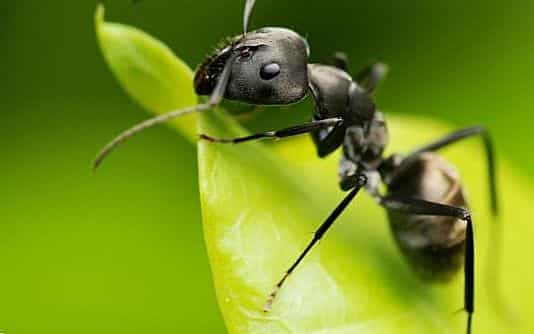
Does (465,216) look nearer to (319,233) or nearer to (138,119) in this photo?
(319,233)

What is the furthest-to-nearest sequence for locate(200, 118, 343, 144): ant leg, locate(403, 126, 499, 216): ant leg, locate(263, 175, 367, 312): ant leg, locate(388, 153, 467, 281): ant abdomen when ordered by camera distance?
locate(403, 126, 499, 216): ant leg
locate(388, 153, 467, 281): ant abdomen
locate(200, 118, 343, 144): ant leg
locate(263, 175, 367, 312): ant leg

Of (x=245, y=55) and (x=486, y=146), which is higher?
(x=245, y=55)

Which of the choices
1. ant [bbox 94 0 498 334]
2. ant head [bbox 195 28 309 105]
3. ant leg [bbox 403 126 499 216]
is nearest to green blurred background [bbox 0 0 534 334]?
ant [bbox 94 0 498 334]

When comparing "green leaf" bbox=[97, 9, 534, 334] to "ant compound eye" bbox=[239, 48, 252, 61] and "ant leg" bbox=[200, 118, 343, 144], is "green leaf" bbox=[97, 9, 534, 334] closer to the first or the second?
"ant leg" bbox=[200, 118, 343, 144]

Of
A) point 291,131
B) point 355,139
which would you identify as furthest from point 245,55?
point 355,139

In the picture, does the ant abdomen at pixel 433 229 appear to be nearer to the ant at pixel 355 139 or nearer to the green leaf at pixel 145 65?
the ant at pixel 355 139

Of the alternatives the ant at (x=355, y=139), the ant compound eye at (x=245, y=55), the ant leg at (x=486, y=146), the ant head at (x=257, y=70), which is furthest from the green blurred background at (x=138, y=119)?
the ant compound eye at (x=245, y=55)
